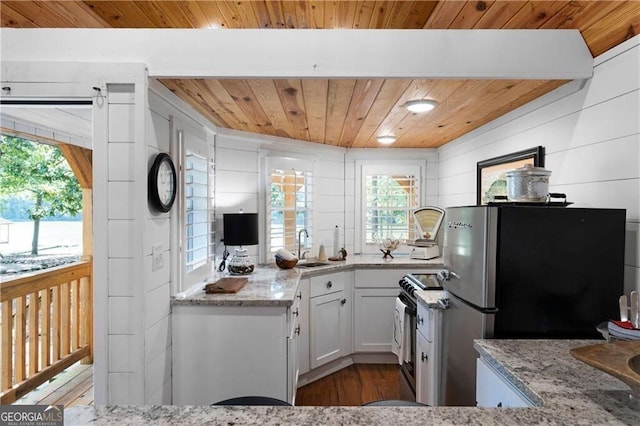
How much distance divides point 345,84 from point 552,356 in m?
1.61

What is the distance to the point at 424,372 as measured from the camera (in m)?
2.15

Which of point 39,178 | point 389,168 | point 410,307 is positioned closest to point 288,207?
point 389,168

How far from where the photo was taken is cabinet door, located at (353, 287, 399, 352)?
3.30m

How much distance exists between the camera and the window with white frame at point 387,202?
152 inches

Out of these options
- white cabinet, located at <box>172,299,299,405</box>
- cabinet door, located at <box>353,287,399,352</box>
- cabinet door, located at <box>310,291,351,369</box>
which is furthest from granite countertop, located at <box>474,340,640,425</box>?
cabinet door, located at <box>353,287,399,352</box>

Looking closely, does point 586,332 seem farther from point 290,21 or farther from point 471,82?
point 290,21

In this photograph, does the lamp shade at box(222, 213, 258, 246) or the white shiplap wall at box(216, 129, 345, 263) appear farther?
the white shiplap wall at box(216, 129, 345, 263)

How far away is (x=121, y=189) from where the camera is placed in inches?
66.2

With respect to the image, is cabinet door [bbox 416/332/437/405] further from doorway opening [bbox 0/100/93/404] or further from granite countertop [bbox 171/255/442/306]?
doorway opening [bbox 0/100/93/404]

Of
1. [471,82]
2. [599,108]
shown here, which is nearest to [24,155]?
[471,82]

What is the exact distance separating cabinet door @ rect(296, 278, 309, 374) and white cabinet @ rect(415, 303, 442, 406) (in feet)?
A: 3.29

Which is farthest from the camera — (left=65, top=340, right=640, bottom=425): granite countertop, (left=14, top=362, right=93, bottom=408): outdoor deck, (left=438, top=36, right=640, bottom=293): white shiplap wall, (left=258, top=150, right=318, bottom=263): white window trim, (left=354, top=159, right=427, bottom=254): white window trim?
(left=354, top=159, right=427, bottom=254): white window trim

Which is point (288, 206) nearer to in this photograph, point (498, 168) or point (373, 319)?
point (373, 319)

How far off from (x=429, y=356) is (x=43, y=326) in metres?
3.24
